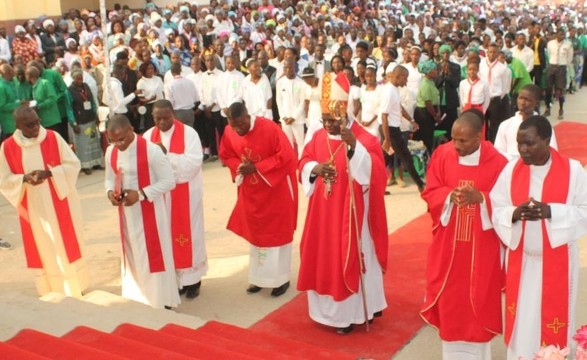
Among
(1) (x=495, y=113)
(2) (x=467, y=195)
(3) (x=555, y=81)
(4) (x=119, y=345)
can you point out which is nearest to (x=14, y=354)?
(4) (x=119, y=345)

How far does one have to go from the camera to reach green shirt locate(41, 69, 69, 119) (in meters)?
11.9

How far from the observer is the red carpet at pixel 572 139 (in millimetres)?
12820

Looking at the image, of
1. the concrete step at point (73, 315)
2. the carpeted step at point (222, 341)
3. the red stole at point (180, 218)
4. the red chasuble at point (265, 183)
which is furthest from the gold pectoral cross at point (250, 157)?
the carpeted step at point (222, 341)

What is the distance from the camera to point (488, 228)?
17.5 ft

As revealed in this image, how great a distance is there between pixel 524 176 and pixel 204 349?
2351 mm

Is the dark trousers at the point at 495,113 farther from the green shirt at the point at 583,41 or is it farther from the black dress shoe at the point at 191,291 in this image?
the green shirt at the point at 583,41

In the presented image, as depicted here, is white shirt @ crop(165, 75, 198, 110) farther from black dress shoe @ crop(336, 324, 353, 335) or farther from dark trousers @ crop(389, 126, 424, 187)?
black dress shoe @ crop(336, 324, 353, 335)

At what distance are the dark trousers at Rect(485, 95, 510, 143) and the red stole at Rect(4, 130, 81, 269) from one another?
25.5ft

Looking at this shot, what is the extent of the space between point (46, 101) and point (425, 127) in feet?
18.8

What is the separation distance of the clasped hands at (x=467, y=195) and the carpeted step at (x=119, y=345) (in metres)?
2.23

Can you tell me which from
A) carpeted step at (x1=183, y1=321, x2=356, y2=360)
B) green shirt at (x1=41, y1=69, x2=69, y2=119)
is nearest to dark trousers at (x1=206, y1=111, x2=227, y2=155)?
green shirt at (x1=41, y1=69, x2=69, y2=119)

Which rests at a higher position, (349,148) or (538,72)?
(349,148)

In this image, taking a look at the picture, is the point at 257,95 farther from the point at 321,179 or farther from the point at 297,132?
the point at 321,179

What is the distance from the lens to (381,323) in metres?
6.57
